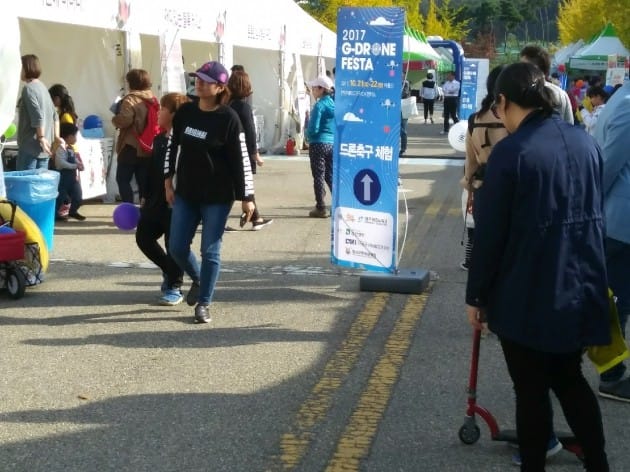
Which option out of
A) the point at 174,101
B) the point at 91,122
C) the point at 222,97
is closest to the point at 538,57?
the point at 222,97

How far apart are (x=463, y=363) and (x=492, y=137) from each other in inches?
52.6

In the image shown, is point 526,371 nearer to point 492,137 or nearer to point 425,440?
point 425,440

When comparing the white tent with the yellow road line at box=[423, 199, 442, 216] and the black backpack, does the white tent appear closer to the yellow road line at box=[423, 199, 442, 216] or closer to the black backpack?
the yellow road line at box=[423, 199, 442, 216]

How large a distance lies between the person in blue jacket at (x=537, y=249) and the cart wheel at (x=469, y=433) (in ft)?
2.63

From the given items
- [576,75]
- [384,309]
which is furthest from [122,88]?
[576,75]

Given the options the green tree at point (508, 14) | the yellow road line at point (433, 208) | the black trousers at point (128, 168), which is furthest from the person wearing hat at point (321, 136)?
the green tree at point (508, 14)

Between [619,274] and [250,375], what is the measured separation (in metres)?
2.08

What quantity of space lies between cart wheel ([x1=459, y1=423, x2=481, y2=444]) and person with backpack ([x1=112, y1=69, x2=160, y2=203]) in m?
6.85

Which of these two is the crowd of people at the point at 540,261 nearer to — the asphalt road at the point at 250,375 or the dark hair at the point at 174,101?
the asphalt road at the point at 250,375

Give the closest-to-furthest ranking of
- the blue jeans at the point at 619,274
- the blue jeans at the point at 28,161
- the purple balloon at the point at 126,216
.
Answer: the blue jeans at the point at 619,274
the purple balloon at the point at 126,216
the blue jeans at the point at 28,161

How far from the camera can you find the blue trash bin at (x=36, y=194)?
8852mm

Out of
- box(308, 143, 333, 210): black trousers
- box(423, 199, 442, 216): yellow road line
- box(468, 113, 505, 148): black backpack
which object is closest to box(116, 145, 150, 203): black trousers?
box(308, 143, 333, 210): black trousers

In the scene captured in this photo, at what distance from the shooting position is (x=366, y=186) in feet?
26.2

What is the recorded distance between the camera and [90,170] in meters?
12.9
